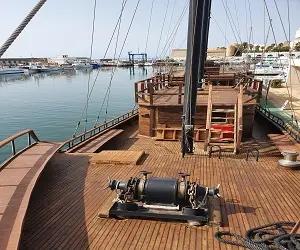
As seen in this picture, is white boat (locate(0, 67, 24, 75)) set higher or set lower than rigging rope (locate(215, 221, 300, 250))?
lower

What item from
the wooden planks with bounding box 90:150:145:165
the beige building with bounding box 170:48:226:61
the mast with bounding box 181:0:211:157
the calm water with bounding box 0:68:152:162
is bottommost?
the calm water with bounding box 0:68:152:162

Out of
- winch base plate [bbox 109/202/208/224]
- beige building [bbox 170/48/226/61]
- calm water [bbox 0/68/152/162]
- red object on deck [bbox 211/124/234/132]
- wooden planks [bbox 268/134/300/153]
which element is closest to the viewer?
winch base plate [bbox 109/202/208/224]

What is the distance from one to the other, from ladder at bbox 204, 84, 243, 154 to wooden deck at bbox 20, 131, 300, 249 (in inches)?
73.8

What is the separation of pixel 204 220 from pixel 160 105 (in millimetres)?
10702

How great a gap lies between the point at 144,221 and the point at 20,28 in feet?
15.6

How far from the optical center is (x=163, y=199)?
723 cm

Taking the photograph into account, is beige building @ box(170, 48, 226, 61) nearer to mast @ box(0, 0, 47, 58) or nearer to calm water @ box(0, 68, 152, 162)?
calm water @ box(0, 68, 152, 162)

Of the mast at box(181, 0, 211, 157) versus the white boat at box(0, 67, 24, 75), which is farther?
the white boat at box(0, 67, 24, 75)

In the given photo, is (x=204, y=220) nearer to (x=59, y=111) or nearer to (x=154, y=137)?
(x=154, y=137)

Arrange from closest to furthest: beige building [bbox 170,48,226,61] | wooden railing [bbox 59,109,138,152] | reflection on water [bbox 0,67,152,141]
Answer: wooden railing [bbox 59,109,138,152] → reflection on water [bbox 0,67,152,141] → beige building [bbox 170,48,226,61]

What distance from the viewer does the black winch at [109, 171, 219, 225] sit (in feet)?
23.3

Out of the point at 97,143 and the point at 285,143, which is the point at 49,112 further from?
the point at 285,143

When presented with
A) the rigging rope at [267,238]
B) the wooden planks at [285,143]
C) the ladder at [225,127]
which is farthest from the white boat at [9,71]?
the rigging rope at [267,238]

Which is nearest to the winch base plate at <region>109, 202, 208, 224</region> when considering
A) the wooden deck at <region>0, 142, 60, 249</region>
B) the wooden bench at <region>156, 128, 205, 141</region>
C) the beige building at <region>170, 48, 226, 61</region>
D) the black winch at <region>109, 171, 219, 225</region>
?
the black winch at <region>109, 171, 219, 225</region>
